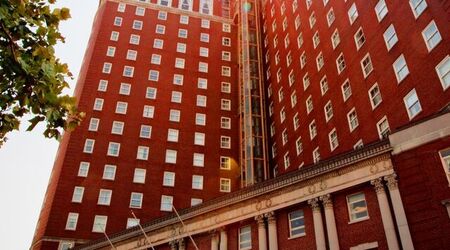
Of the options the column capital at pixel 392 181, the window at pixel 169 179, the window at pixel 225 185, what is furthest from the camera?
the window at pixel 225 185

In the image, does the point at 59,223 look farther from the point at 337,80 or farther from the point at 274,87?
the point at 337,80

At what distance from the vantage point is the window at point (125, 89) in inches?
2724

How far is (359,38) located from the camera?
41.6 metres

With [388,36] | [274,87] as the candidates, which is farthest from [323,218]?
[274,87]

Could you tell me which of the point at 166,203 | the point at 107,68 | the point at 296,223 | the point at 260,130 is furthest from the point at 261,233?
the point at 107,68

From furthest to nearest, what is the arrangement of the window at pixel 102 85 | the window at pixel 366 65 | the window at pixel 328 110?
the window at pixel 102 85
the window at pixel 328 110
the window at pixel 366 65

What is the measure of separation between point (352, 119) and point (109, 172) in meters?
35.5

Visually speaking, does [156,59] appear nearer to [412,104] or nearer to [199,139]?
[199,139]

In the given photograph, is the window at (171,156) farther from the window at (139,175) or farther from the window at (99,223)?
the window at (99,223)

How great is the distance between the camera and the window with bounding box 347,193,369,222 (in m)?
26.7

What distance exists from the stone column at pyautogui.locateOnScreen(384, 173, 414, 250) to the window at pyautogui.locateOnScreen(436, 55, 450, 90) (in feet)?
27.6

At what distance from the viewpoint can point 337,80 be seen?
43938mm

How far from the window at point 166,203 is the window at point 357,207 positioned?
36438 mm

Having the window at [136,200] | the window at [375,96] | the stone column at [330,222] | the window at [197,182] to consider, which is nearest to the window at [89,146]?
the window at [136,200]
